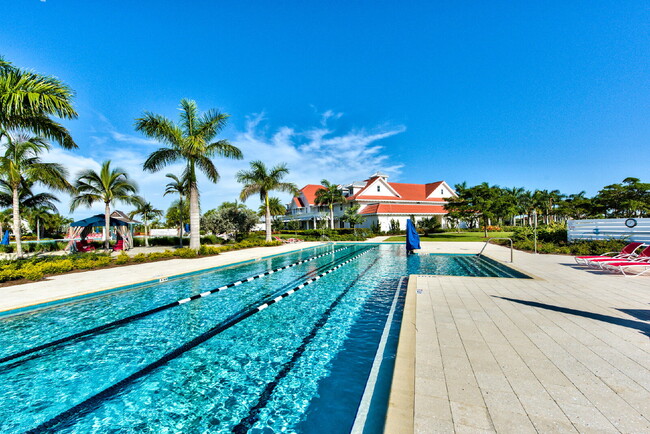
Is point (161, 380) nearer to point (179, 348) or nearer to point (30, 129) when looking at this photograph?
point (179, 348)

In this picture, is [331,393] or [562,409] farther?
[331,393]

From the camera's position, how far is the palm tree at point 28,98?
8.88 m

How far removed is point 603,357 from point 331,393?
3476 mm

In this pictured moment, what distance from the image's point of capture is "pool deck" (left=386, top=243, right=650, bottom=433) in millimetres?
2365

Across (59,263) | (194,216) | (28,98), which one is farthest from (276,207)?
(28,98)

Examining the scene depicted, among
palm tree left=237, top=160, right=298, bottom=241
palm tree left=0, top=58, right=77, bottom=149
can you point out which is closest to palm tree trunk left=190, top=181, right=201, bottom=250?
palm tree left=0, top=58, right=77, bottom=149

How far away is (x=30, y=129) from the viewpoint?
10.7m

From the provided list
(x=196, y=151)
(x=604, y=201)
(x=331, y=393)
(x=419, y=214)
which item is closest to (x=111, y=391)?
(x=331, y=393)

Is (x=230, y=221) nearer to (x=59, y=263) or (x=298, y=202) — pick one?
(x=59, y=263)

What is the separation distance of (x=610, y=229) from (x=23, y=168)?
102 feet

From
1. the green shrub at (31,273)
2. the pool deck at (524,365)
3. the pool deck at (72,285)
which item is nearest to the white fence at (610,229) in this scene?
the pool deck at (524,365)

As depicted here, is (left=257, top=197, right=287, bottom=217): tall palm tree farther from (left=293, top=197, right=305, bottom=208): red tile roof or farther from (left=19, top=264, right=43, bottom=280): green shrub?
(left=19, top=264, right=43, bottom=280): green shrub

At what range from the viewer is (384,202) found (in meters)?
42.0

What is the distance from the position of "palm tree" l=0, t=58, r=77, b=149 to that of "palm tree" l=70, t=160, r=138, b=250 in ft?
37.3
